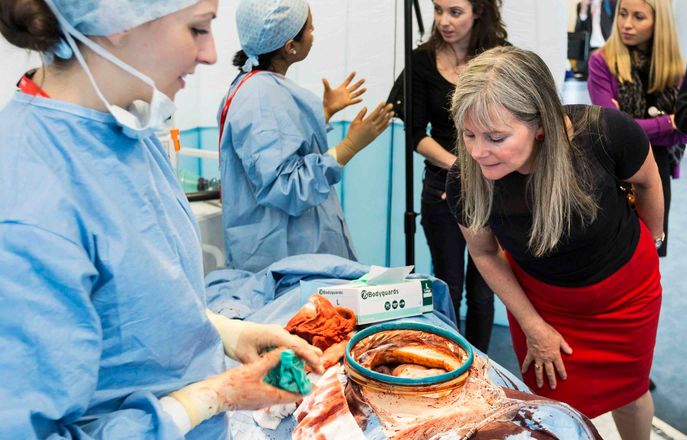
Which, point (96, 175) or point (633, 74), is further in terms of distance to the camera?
point (633, 74)

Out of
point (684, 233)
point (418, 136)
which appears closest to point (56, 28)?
point (418, 136)

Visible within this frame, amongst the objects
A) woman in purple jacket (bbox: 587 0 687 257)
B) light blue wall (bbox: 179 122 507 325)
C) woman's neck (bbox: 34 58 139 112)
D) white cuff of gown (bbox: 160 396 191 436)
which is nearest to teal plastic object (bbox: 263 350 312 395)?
white cuff of gown (bbox: 160 396 191 436)

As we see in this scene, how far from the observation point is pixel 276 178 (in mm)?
2117

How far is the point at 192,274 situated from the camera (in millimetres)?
986

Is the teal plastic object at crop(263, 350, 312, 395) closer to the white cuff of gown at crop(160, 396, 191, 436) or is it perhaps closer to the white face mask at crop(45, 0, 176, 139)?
the white cuff of gown at crop(160, 396, 191, 436)

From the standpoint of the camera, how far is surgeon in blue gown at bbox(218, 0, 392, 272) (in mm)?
2119

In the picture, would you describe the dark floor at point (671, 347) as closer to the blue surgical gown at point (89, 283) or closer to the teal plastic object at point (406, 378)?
the teal plastic object at point (406, 378)

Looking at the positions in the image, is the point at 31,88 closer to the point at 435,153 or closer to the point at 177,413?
the point at 177,413

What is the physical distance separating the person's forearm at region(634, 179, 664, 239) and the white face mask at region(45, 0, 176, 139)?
141cm

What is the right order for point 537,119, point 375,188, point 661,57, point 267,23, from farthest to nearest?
point 375,188 → point 661,57 → point 267,23 → point 537,119

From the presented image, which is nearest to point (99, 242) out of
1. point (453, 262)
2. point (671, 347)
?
point (453, 262)

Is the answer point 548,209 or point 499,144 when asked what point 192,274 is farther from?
point 548,209

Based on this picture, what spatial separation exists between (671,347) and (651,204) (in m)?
1.70

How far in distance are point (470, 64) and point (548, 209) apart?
42 centimetres
